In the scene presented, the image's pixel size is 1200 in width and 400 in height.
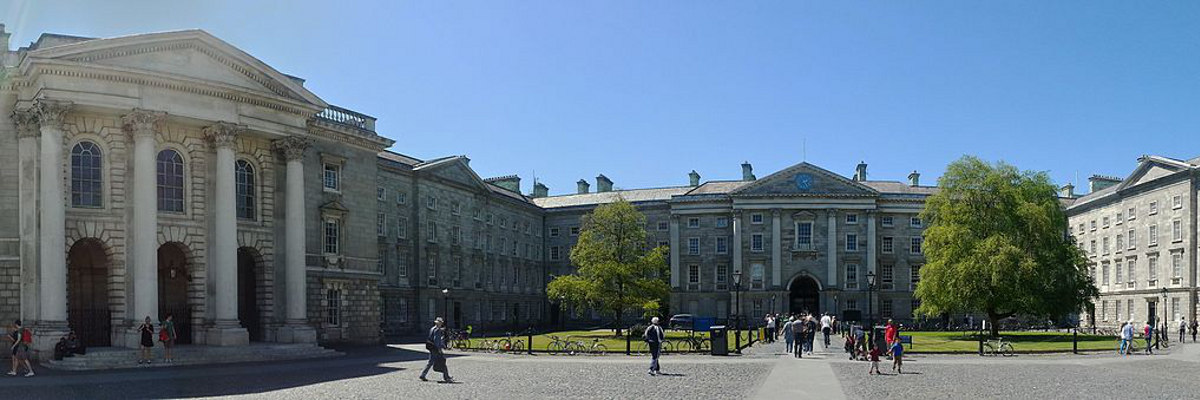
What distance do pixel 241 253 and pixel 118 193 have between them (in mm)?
6969

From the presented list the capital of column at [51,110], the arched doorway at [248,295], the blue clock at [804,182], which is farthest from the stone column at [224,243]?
the blue clock at [804,182]

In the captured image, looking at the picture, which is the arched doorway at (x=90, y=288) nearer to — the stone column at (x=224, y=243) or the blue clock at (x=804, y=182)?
the stone column at (x=224, y=243)

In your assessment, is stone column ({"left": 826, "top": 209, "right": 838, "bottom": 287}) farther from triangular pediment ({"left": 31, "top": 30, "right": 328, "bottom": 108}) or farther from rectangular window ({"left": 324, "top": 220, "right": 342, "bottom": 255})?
triangular pediment ({"left": 31, "top": 30, "right": 328, "bottom": 108})

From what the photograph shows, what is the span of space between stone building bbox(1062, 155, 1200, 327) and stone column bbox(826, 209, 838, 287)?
65.2 feet

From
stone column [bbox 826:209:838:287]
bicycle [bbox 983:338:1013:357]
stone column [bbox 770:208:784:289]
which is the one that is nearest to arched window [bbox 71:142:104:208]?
bicycle [bbox 983:338:1013:357]

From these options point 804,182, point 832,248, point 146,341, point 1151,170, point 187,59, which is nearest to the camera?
point 146,341

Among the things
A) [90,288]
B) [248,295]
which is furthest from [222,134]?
[248,295]

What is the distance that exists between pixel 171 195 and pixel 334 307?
9501mm

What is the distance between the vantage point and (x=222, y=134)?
36.9 metres

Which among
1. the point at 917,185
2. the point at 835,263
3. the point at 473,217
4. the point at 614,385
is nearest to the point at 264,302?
the point at 614,385

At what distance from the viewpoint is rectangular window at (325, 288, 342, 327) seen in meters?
43.5

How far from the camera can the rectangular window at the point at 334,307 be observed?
43487 mm

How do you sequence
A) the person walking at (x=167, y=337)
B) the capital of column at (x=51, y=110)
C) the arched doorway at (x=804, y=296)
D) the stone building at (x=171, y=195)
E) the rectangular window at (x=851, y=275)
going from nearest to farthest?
1. the person walking at (x=167, y=337)
2. the capital of column at (x=51, y=110)
3. the stone building at (x=171, y=195)
4. the rectangular window at (x=851, y=275)
5. the arched doorway at (x=804, y=296)

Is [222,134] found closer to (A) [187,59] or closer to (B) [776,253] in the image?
(A) [187,59]
